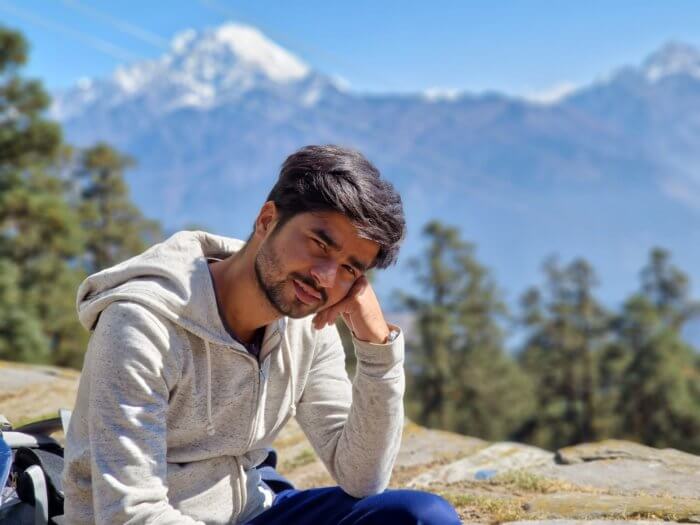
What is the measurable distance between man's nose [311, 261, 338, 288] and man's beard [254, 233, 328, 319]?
0.03m

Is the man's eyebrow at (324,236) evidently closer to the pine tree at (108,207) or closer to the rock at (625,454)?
the rock at (625,454)

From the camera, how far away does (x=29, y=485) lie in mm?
2334

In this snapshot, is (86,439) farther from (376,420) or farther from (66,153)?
(66,153)

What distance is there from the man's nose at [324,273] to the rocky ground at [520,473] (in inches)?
59.8

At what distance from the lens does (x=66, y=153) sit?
56.3ft

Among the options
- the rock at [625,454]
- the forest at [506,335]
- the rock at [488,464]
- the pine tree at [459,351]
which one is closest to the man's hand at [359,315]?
the rock at [488,464]

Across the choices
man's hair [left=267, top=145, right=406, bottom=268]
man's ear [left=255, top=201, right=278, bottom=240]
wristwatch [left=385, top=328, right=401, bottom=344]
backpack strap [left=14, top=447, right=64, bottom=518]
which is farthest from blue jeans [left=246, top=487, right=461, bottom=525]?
man's ear [left=255, top=201, right=278, bottom=240]

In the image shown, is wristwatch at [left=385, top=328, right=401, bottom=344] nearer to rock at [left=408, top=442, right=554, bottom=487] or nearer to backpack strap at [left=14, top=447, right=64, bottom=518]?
backpack strap at [left=14, top=447, right=64, bottom=518]

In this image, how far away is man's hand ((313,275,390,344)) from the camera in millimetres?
2416

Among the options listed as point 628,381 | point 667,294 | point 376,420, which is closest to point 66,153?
point 376,420

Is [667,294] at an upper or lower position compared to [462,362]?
upper

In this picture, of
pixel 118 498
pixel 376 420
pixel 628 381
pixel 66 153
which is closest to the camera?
pixel 118 498

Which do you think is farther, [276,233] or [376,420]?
[376,420]

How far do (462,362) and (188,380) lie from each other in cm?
2959
